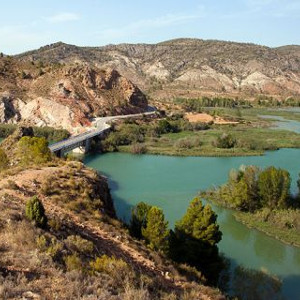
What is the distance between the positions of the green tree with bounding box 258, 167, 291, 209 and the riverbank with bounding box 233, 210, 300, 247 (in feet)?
3.36

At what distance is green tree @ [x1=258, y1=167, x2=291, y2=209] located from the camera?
99.2ft

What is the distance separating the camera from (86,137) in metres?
57.7

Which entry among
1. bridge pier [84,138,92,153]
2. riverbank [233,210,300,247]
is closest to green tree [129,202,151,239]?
riverbank [233,210,300,247]

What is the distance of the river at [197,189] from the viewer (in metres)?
23.4

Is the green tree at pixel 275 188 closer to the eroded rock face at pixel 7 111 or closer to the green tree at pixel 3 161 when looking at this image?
the green tree at pixel 3 161

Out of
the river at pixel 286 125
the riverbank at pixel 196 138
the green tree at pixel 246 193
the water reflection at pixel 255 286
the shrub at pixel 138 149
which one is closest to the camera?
the water reflection at pixel 255 286

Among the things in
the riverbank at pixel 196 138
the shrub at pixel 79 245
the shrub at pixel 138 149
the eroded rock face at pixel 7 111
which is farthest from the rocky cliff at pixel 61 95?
the shrub at pixel 79 245

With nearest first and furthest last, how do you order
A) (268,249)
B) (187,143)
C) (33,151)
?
(268,249)
(33,151)
(187,143)

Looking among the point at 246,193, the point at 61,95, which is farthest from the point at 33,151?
the point at 61,95

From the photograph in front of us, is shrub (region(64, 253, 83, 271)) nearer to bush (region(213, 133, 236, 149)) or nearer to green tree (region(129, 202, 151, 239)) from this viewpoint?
green tree (region(129, 202, 151, 239))

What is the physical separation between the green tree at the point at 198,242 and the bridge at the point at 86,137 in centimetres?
3041

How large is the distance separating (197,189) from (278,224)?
10.9 m

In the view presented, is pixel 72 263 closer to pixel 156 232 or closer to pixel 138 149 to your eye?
pixel 156 232

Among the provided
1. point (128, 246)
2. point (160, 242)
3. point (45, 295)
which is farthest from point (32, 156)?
point (45, 295)
